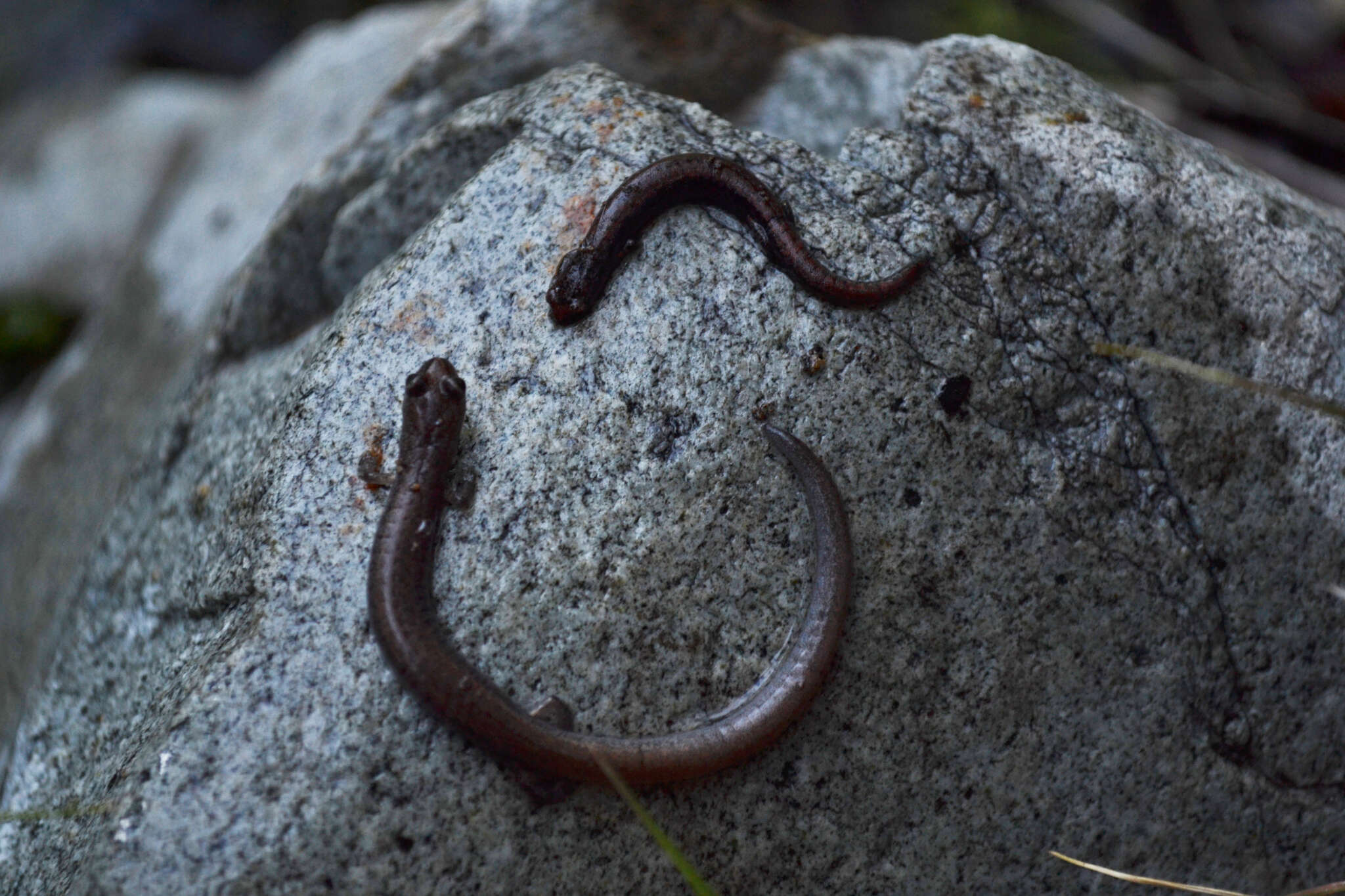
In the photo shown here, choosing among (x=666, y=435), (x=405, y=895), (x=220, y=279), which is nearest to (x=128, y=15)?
(x=220, y=279)

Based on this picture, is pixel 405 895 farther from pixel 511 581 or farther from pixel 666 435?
pixel 666 435

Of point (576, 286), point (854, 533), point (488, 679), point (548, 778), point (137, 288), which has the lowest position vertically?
point (137, 288)

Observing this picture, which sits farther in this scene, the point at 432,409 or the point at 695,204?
the point at 695,204

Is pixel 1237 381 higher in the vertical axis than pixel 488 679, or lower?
higher

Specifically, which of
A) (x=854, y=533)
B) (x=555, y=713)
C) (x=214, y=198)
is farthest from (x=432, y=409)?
(x=214, y=198)

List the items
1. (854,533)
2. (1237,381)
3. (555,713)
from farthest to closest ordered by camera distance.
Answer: (854,533), (555,713), (1237,381)

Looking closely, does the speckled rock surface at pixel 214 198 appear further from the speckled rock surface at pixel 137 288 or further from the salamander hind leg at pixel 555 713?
the salamander hind leg at pixel 555 713

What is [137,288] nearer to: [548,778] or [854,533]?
[548,778]

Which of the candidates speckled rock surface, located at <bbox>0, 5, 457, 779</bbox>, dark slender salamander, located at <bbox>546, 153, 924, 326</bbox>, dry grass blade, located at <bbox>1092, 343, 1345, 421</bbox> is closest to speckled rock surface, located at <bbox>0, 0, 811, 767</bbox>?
speckled rock surface, located at <bbox>0, 5, 457, 779</bbox>
